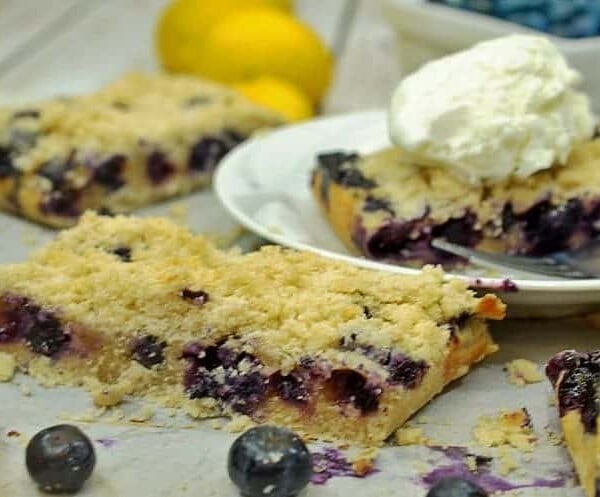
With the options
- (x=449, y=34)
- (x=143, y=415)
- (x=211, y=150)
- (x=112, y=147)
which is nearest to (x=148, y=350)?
(x=143, y=415)

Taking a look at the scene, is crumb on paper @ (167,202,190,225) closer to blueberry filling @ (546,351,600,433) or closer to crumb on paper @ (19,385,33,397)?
Answer: crumb on paper @ (19,385,33,397)

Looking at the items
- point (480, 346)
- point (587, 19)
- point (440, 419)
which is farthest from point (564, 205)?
point (587, 19)

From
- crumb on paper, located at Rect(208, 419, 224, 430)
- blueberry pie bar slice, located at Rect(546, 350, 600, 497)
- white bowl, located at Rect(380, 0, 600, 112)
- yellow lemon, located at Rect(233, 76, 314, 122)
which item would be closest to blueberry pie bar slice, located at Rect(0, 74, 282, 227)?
yellow lemon, located at Rect(233, 76, 314, 122)

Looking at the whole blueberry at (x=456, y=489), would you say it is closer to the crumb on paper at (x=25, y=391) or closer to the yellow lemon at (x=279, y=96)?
the crumb on paper at (x=25, y=391)

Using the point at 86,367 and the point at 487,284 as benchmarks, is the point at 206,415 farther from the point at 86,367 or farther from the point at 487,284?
the point at 487,284

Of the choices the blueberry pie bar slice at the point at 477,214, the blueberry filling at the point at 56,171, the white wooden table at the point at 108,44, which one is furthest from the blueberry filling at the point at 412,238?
the white wooden table at the point at 108,44
